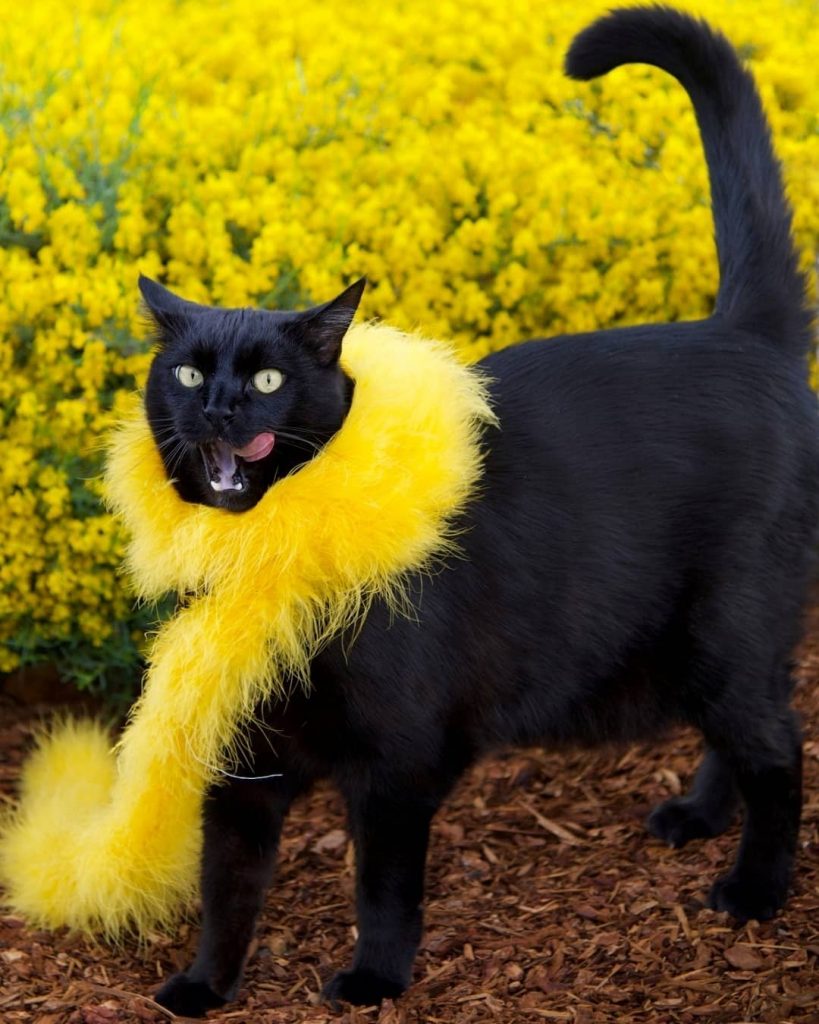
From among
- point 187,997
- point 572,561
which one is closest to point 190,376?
point 572,561

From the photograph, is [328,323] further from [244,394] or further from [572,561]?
[572,561]

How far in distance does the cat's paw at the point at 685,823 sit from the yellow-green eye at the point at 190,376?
4.85ft

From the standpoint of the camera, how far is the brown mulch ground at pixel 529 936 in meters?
2.49

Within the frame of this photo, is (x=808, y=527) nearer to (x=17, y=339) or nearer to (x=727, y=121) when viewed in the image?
(x=727, y=121)

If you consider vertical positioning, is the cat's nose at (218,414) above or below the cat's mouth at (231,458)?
above

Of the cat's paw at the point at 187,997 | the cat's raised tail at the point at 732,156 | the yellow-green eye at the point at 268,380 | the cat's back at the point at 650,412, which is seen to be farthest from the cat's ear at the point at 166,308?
the cat's paw at the point at 187,997

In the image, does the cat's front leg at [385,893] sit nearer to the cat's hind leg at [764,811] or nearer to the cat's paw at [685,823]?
the cat's hind leg at [764,811]

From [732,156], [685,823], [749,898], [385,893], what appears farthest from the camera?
[685,823]

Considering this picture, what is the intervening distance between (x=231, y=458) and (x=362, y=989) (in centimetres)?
96

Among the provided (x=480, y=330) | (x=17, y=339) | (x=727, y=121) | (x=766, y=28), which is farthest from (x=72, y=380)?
(x=766, y=28)

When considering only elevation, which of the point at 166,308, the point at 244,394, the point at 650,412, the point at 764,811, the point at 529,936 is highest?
the point at 166,308

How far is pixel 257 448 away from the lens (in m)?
2.20

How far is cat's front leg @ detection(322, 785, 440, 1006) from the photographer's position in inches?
94.1

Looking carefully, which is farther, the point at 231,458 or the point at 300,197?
the point at 300,197
